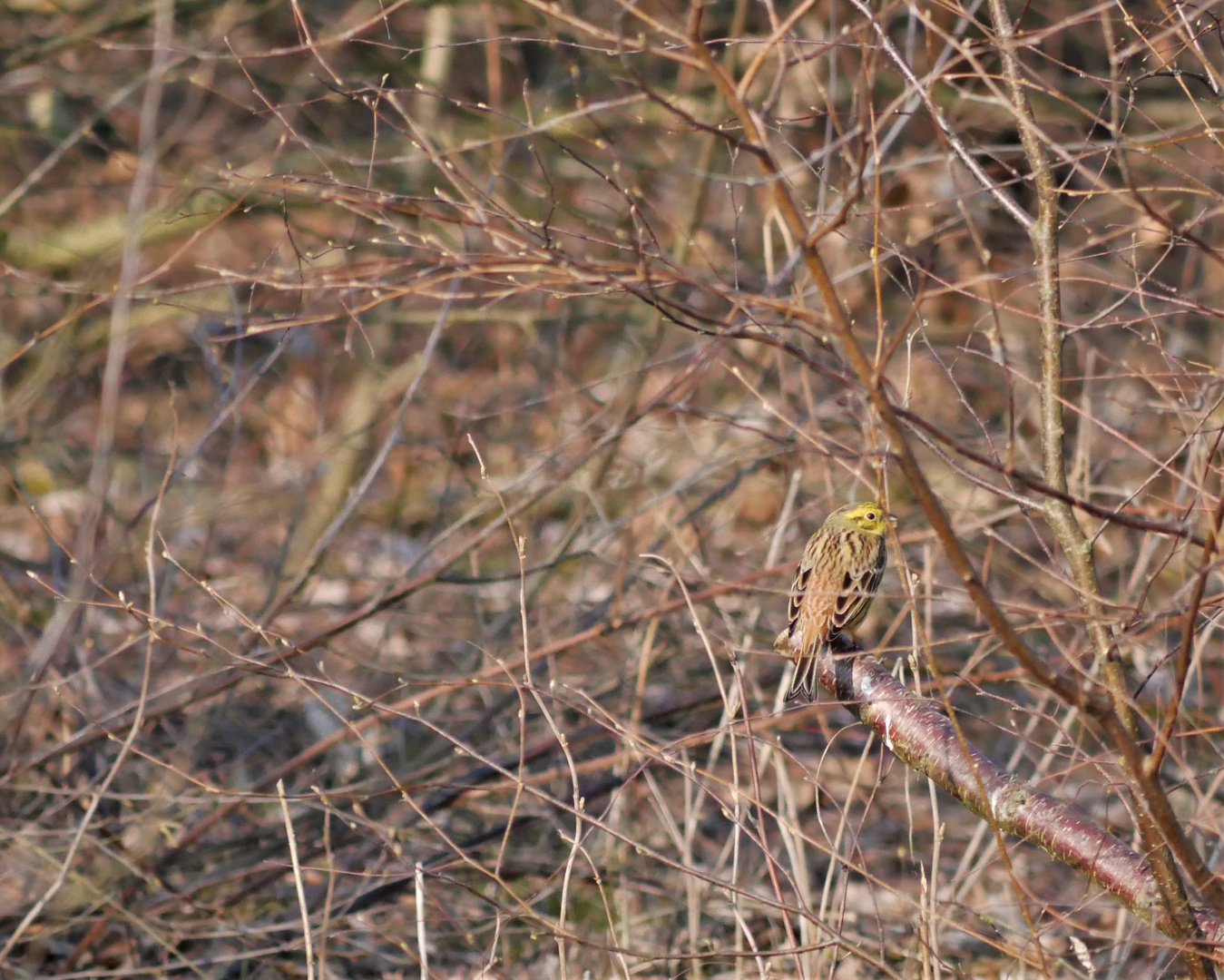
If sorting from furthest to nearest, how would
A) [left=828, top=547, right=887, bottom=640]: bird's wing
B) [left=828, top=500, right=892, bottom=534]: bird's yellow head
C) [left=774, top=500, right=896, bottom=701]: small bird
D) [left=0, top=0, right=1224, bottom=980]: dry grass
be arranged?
[left=828, top=500, right=892, bottom=534]: bird's yellow head < [left=828, top=547, right=887, bottom=640]: bird's wing < [left=774, top=500, right=896, bottom=701]: small bird < [left=0, top=0, right=1224, bottom=980]: dry grass

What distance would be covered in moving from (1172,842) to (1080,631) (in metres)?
2.76

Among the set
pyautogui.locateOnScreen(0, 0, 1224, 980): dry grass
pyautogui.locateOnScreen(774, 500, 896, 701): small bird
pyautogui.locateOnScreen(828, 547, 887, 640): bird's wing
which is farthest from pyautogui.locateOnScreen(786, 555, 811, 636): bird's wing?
pyautogui.locateOnScreen(0, 0, 1224, 980): dry grass

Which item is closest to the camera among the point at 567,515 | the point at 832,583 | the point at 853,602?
the point at 853,602

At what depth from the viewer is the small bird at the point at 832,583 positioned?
379cm

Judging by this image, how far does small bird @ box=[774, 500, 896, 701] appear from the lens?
3793 mm

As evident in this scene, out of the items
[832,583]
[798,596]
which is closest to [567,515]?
[832,583]

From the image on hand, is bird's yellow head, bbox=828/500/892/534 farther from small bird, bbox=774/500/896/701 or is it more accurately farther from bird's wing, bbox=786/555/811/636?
bird's wing, bbox=786/555/811/636

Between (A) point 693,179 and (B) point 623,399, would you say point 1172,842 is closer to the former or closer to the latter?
(B) point 623,399

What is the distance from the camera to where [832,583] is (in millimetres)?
4410

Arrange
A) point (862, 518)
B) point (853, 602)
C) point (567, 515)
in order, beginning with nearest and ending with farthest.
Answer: point (853, 602), point (862, 518), point (567, 515)

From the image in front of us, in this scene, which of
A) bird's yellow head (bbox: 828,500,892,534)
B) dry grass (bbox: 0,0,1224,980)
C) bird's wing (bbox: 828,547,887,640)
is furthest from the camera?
bird's yellow head (bbox: 828,500,892,534)

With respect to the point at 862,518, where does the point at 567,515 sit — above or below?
below

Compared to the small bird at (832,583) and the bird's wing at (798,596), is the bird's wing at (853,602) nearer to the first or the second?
the small bird at (832,583)

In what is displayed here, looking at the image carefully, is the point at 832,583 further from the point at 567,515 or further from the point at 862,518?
the point at 567,515
